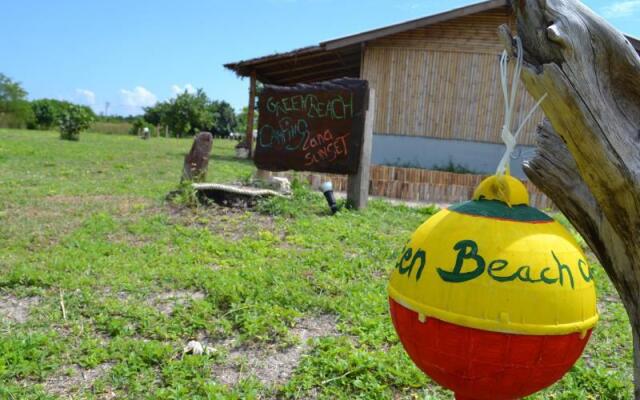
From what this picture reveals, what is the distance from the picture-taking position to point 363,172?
8.28 m

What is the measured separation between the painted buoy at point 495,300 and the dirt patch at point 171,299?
3.02 m

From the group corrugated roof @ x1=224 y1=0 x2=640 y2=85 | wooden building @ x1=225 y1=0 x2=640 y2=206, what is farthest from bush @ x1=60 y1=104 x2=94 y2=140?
wooden building @ x1=225 y1=0 x2=640 y2=206

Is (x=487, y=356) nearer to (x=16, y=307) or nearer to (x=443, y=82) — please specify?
(x=16, y=307)

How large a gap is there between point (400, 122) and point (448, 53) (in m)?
2.35

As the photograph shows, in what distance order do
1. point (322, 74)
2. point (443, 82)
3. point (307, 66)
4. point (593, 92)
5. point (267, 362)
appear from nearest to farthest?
point (593, 92) < point (267, 362) < point (443, 82) < point (307, 66) < point (322, 74)

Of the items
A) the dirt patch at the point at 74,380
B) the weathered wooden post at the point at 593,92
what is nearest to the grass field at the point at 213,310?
the dirt patch at the point at 74,380

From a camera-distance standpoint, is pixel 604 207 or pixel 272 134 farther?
pixel 272 134

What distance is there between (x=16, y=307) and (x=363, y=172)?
5180 millimetres

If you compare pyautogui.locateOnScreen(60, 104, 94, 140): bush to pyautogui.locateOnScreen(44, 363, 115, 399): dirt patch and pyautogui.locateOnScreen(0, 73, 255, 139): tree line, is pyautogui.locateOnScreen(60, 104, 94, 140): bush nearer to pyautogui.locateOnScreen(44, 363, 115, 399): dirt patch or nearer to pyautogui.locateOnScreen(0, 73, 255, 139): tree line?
pyautogui.locateOnScreen(0, 73, 255, 139): tree line

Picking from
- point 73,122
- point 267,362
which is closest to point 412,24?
point 267,362

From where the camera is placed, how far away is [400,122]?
16.0m

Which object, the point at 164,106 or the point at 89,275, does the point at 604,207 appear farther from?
the point at 164,106

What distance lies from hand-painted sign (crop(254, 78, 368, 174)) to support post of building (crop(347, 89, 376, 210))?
7 cm

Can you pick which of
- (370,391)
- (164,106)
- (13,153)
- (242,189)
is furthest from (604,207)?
(164,106)
